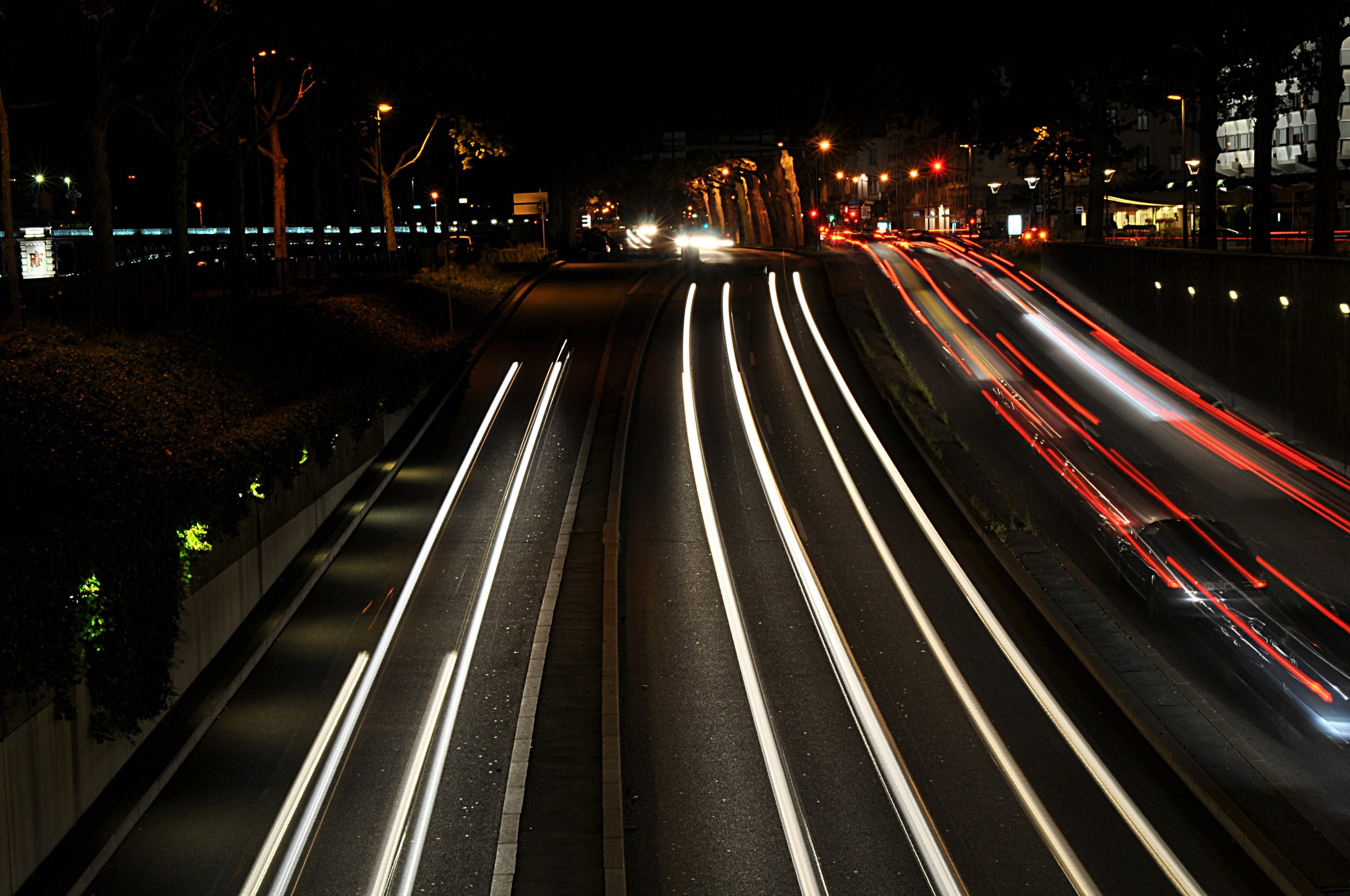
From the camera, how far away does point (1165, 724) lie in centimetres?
1481

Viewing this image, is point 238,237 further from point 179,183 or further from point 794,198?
point 794,198

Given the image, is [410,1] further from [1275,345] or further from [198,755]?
[198,755]

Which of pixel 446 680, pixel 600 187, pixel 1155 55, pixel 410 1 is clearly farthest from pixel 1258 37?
pixel 600 187

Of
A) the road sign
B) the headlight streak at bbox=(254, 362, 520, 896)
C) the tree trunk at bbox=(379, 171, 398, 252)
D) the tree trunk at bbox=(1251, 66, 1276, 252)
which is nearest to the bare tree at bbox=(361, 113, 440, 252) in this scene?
the tree trunk at bbox=(379, 171, 398, 252)

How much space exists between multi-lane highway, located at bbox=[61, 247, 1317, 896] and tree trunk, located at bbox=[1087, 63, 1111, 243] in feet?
85.3

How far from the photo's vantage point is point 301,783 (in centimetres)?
1426

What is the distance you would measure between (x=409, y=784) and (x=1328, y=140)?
Result: 3160 cm

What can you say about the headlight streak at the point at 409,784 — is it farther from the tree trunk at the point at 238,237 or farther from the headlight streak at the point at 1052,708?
the tree trunk at the point at 238,237

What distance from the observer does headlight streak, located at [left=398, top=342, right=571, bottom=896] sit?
41.8 ft

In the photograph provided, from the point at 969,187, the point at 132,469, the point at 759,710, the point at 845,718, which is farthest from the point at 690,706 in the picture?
the point at 969,187

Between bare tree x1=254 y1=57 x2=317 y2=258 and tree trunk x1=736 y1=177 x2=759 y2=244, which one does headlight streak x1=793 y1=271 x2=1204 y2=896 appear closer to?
bare tree x1=254 y1=57 x2=317 y2=258

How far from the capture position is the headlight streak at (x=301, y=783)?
40.5 ft

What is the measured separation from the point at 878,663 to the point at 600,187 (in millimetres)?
88940

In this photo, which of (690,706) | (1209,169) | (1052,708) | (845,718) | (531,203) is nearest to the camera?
(845,718)
